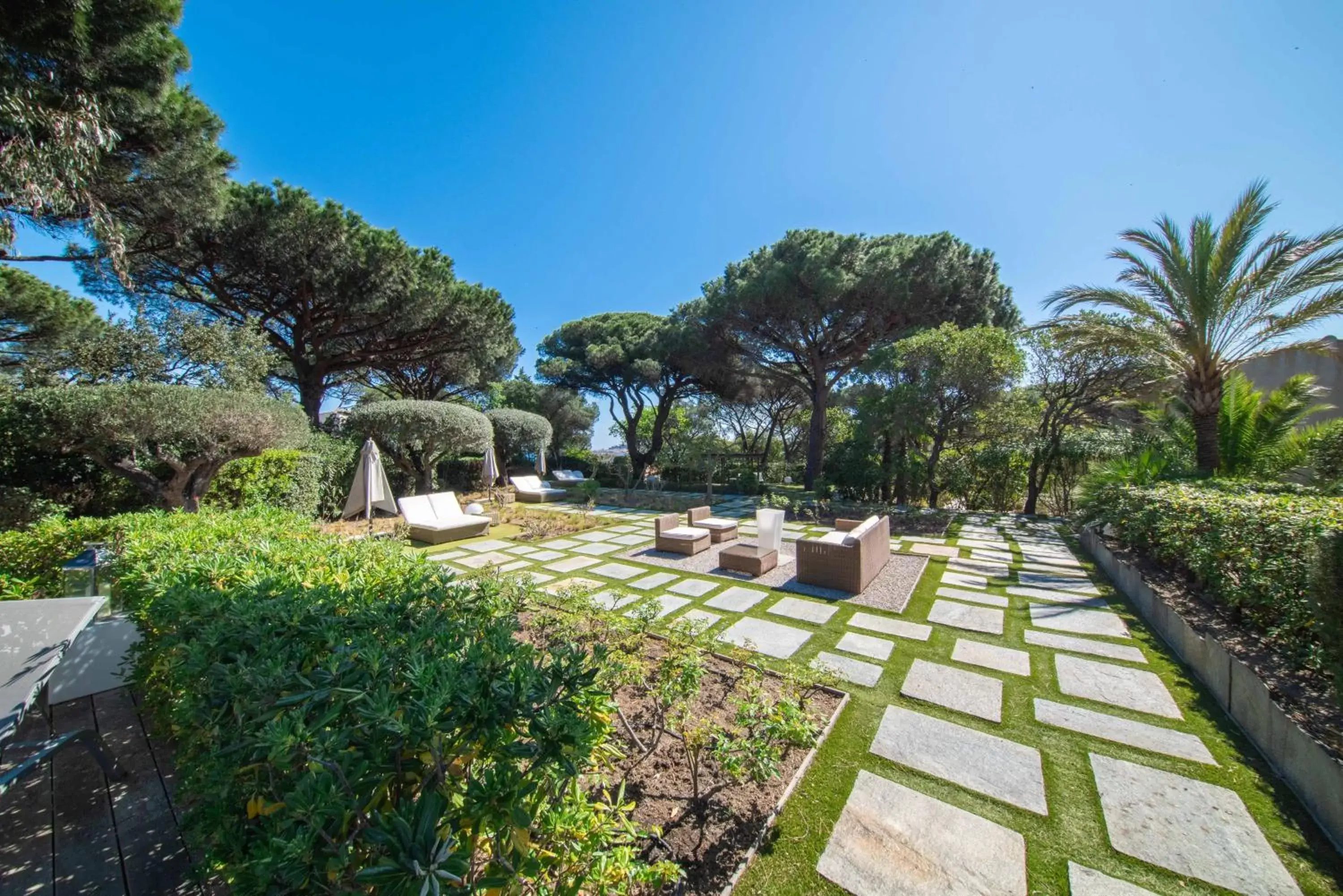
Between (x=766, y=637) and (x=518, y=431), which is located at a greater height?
(x=518, y=431)

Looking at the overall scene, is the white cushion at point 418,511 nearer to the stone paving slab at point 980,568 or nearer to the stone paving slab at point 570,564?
the stone paving slab at point 570,564

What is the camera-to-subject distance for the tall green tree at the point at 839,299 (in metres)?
11.6

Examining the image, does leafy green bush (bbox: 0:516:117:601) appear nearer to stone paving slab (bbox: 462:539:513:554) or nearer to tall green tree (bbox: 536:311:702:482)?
stone paving slab (bbox: 462:539:513:554)

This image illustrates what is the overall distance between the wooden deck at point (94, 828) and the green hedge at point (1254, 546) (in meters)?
5.50

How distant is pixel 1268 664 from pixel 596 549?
6669 millimetres

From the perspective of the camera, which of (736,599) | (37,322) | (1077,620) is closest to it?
(1077,620)

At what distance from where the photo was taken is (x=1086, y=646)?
3766mm

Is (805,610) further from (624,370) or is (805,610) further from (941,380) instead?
(624,370)

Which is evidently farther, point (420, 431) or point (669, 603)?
point (420, 431)

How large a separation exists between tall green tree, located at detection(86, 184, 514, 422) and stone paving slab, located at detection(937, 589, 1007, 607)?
12098 mm

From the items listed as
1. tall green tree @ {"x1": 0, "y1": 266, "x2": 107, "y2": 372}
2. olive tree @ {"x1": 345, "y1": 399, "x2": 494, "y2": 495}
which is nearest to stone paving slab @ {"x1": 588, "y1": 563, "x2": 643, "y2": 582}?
olive tree @ {"x1": 345, "y1": 399, "x2": 494, "y2": 495}

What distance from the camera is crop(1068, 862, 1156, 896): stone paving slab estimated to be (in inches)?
67.2

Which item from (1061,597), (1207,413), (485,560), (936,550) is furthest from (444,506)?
(1207,413)

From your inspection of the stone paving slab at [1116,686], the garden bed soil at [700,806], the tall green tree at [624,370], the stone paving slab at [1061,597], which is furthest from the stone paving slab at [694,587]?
the tall green tree at [624,370]
